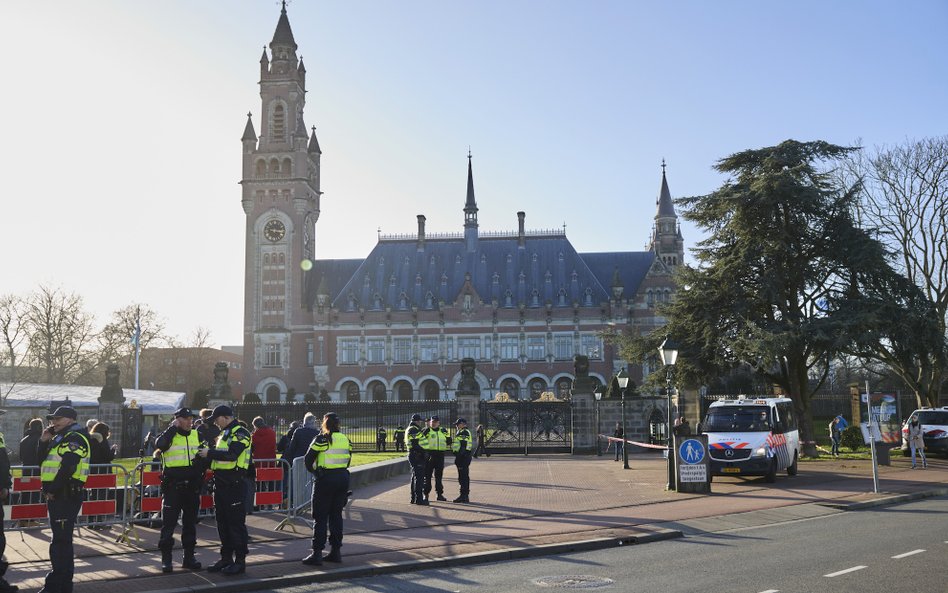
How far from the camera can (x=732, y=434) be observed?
864 inches

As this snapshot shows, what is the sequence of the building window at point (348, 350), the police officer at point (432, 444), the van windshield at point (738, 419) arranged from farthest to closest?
the building window at point (348, 350) < the van windshield at point (738, 419) < the police officer at point (432, 444)

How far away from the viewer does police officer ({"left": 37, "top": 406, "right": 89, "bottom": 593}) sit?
9.23 meters

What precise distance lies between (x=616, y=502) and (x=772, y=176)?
16.9 meters

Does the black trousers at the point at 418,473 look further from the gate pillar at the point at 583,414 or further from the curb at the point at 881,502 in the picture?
the gate pillar at the point at 583,414

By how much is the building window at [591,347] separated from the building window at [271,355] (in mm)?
26788

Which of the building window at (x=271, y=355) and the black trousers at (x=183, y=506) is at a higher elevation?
the building window at (x=271, y=355)

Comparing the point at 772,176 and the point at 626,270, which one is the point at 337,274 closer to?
the point at 626,270

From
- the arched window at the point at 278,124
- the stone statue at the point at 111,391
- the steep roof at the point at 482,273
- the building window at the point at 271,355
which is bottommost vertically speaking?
the stone statue at the point at 111,391

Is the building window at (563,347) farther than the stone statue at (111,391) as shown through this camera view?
Yes

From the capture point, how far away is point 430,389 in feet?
245

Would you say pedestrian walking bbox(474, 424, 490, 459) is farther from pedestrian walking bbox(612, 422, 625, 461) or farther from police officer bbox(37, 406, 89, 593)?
police officer bbox(37, 406, 89, 593)

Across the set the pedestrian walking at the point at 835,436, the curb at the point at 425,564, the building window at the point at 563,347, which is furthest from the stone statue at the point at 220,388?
the building window at the point at 563,347

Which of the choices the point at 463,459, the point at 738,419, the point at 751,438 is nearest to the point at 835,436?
the point at 738,419

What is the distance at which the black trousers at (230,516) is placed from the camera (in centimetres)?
1047
